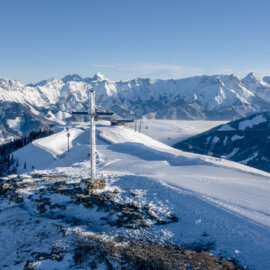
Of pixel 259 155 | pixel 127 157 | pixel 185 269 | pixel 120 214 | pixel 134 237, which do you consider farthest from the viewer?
pixel 259 155

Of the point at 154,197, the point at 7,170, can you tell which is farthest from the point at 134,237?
the point at 7,170

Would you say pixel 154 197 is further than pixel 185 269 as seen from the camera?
Yes

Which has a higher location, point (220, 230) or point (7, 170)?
point (220, 230)

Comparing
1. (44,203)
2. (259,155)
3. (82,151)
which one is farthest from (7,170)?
(259,155)

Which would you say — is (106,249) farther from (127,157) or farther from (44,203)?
(127,157)

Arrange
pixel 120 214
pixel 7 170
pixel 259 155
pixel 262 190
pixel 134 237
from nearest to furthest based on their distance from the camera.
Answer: pixel 134 237, pixel 120 214, pixel 262 190, pixel 7 170, pixel 259 155

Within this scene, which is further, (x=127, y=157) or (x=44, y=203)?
(x=127, y=157)

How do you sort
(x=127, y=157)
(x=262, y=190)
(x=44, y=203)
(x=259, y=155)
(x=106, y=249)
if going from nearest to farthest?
(x=106, y=249) < (x=44, y=203) < (x=262, y=190) < (x=127, y=157) < (x=259, y=155)

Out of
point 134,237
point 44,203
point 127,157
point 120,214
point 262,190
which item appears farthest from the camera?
point 127,157

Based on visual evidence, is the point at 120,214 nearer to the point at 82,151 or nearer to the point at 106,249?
the point at 106,249
